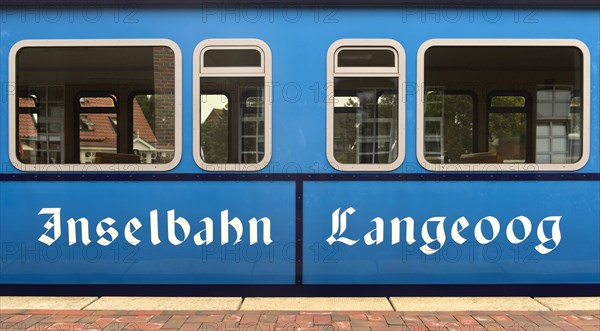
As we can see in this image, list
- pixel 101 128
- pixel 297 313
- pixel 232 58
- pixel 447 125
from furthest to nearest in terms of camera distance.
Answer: pixel 101 128, pixel 447 125, pixel 232 58, pixel 297 313

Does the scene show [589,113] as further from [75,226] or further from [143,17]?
[75,226]

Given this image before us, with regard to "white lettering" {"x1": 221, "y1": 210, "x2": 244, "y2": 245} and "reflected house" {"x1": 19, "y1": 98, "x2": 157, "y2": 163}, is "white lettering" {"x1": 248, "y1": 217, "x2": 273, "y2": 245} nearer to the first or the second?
"white lettering" {"x1": 221, "y1": 210, "x2": 244, "y2": 245}

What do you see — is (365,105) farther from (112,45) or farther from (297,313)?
(112,45)

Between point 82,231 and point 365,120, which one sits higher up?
point 365,120

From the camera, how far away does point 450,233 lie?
388 centimetres

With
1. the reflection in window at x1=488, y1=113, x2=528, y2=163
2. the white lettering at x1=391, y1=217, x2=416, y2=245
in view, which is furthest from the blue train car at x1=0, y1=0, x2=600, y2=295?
the reflection in window at x1=488, y1=113, x2=528, y2=163

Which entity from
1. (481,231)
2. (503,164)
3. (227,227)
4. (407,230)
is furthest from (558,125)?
(227,227)

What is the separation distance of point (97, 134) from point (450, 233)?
2803 millimetres

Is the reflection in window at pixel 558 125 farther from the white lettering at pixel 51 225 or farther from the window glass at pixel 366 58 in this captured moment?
the white lettering at pixel 51 225

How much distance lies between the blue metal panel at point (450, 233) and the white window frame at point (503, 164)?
123 millimetres

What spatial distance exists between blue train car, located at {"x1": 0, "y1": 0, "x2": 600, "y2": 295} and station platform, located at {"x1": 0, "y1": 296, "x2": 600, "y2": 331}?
19cm

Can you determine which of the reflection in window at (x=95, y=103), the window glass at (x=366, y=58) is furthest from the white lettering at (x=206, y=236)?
the window glass at (x=366, y=58)

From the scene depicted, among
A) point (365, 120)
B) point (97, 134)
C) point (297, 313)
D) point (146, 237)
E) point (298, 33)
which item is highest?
point (298, 33)

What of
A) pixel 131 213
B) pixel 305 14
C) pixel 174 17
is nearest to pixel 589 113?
pixel 305 14
